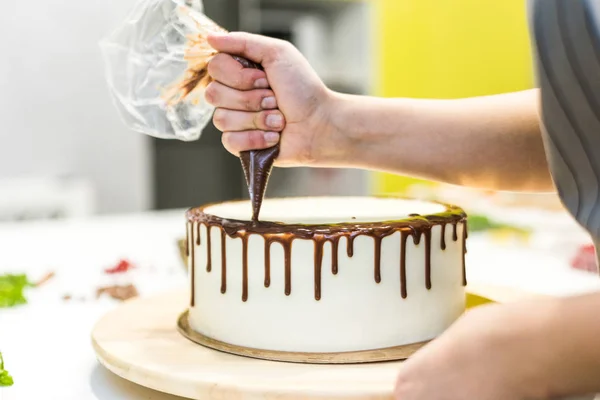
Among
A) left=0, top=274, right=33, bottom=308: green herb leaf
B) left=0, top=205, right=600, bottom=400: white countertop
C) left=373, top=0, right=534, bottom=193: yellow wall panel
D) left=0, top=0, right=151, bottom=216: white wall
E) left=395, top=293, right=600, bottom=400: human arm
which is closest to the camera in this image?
left=395, top=293, right=600, bottom=400: human arm

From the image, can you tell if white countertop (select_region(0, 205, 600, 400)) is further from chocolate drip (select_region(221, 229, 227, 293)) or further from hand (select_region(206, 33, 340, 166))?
hand (select_region(206, 33, 340, 166))

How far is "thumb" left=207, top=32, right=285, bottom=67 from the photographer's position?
43.6 inches

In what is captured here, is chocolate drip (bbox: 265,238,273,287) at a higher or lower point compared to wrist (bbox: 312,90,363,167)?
lower

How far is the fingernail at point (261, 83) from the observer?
1.16 meters

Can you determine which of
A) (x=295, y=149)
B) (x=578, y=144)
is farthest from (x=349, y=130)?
(x=578, y=144)

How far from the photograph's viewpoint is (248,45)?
44.1 inches

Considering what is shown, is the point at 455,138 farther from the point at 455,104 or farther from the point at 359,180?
the point at 359,180

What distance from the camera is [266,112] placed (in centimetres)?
117

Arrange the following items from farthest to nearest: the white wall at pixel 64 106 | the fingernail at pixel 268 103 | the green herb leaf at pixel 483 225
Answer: the white wall at pixel 64 106 → the green herb leaf at pixel 483 225 → the fingernail at pixel 268 103

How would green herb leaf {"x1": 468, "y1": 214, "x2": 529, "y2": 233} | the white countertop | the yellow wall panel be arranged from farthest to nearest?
1. the yellow wall panel
2. green herb leaf {"x1": 468, "y1": 214, "x2": 529, "y2": 233}
3. the white countertop

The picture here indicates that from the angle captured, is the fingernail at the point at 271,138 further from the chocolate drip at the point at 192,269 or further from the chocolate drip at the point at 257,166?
the chocolate drip at the point at 192,269

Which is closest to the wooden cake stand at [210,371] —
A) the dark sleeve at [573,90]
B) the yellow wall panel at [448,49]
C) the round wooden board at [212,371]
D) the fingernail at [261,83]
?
the round wooden board at [212,371]

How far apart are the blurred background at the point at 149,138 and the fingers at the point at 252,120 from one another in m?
1.89

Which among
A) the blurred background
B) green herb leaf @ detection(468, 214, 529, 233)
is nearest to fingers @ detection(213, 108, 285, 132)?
green herb leaf @ detection(468, 214, 529, 233)
